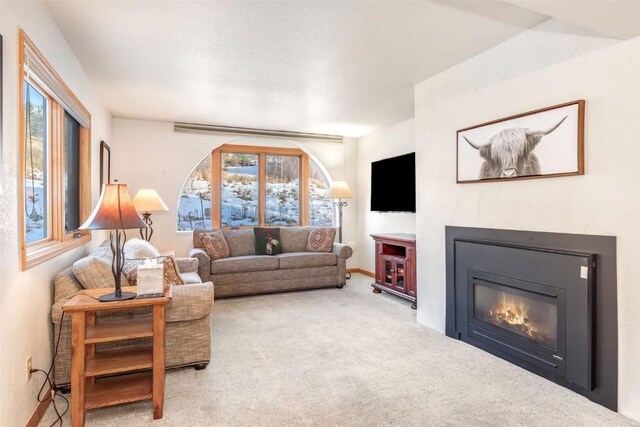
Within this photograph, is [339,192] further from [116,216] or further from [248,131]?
[116,216]

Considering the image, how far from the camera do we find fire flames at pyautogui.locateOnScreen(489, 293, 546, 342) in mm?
2693

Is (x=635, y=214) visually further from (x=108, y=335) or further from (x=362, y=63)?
(x=108, y=335)

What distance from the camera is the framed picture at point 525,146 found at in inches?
94.9

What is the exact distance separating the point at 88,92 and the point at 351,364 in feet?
11.3

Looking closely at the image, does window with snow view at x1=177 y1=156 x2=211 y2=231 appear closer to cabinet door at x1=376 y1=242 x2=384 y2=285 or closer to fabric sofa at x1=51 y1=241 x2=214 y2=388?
cabinet door at x1=376 y1=242 x2=384 y2=285

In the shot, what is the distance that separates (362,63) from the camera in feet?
10.6

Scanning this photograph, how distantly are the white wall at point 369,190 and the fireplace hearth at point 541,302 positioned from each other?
2.10 m

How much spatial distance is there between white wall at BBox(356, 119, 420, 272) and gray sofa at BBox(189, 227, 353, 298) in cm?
84

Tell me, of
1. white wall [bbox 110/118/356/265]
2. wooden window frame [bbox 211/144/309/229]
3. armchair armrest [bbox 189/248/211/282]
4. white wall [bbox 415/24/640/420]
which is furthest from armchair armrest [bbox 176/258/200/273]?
white wall [bbox 415/24/640/420]

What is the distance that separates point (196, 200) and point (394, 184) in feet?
9.89

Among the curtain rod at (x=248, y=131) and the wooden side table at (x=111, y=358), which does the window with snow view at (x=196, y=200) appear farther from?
the wooden side table at (x=111, y=358)

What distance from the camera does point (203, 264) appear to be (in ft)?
15.6

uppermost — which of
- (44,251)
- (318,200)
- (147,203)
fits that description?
(318,200)

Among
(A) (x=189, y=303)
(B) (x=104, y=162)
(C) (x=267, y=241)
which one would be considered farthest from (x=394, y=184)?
(B) (x=104, y=162)
